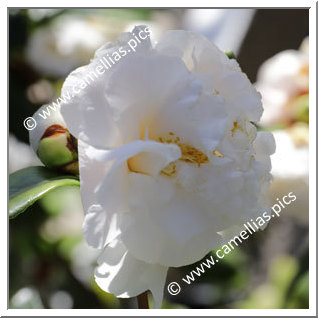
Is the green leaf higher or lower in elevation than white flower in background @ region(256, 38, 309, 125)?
lower

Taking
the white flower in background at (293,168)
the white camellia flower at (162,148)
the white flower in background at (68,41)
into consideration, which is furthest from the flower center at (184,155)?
the white flower in background at (68,41)

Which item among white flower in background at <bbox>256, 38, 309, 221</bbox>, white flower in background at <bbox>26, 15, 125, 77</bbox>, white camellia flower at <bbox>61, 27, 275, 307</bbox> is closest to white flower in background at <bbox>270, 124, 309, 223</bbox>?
white flower in background at <bbox>256, 38, 309, 221</bbox>

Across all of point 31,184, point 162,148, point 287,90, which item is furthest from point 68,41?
point 162,148

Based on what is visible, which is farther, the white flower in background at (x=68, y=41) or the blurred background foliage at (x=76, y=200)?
the white flower in background at (x=68, y=41)

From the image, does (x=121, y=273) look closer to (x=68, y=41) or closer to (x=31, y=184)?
(x=31, y=184)

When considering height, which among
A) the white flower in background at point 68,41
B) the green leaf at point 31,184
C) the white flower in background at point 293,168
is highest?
the white flower in background at point 68,41

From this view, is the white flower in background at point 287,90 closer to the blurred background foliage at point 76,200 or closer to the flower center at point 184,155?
the blurred background foliage at point 76,200

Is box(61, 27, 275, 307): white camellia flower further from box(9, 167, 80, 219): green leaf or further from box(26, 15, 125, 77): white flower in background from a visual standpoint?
box(26, 15, 125, 77): white flower in background
